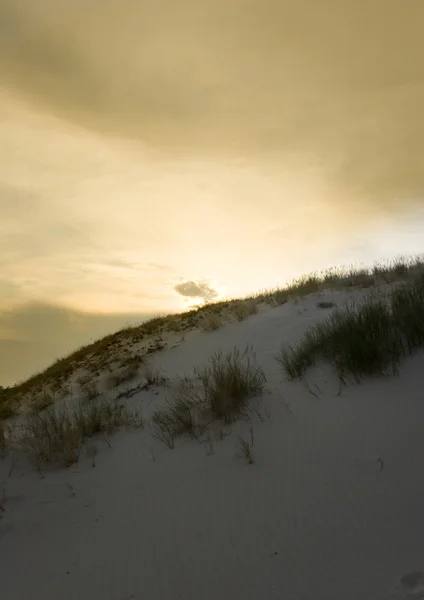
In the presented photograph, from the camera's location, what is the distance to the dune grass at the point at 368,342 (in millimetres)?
4934

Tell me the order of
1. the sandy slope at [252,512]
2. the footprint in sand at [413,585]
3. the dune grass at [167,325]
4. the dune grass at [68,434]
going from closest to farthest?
the footprint in sand at [413,585] < the sandy slope at [252,512] < the dune grass at [68,434] < the dune grass at [167,325]

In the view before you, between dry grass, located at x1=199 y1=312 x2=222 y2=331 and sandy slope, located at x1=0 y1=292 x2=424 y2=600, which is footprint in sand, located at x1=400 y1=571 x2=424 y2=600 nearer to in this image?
sandy slope, located at x1=0 y1=292 x2=424 y2=600

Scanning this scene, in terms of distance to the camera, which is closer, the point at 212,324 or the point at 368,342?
the point at 368,342

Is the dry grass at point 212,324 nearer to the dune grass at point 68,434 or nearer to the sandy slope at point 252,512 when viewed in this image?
the dune grass at point 68,434

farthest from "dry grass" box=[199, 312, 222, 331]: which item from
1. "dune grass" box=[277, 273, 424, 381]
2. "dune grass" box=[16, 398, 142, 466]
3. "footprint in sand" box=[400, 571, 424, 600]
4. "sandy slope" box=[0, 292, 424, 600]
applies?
"footprint in sand" box=[400, 571, 424, 600]

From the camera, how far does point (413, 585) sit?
2.39 meters

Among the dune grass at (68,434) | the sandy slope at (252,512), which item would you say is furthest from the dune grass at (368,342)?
the dune grass at (68,434)

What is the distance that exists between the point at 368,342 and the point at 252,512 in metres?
2.48

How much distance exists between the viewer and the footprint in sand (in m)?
2.33

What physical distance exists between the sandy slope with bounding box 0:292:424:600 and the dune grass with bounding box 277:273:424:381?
0.22 meters

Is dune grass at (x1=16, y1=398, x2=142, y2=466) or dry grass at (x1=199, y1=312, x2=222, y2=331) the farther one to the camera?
dry grass at (x1=199, y1=312, x2=222, y2=331)

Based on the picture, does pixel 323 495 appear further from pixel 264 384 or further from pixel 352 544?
pixel 264 384

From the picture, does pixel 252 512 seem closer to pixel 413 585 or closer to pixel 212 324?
pixel 413 585

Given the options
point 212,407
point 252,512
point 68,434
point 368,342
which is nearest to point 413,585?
point 252,512
